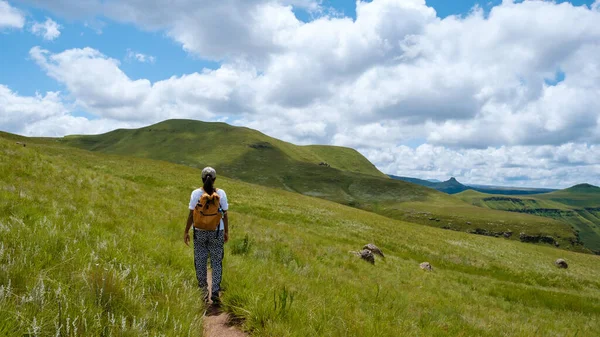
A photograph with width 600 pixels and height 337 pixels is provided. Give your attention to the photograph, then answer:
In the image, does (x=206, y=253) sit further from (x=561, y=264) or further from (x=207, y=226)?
(x=561, y=264)

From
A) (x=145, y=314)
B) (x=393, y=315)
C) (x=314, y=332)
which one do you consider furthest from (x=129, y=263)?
(x=393, y=315)

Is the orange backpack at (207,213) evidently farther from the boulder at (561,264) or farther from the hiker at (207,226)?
the boulder at (561,264)

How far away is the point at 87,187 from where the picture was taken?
16250mm

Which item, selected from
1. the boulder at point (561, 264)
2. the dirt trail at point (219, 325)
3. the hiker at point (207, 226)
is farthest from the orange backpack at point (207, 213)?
the boulder at point (561, 264)

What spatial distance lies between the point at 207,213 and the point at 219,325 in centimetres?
234

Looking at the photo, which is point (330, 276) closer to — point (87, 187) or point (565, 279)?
point (87, 187)

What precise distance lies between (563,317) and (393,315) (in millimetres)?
14230

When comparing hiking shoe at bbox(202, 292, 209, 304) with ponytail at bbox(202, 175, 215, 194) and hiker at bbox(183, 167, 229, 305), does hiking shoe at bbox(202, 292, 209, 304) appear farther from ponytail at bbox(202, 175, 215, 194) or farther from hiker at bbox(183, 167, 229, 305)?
ponytail at bbox(202, 175, 215, 194)

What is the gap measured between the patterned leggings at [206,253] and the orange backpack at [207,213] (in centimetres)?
→ 19

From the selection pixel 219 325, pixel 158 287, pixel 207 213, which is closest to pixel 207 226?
pixel 207 213

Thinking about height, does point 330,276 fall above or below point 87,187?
below

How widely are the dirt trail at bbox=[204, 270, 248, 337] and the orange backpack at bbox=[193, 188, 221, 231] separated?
67.7 inches

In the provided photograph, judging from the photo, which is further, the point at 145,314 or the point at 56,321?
the point at 145,314

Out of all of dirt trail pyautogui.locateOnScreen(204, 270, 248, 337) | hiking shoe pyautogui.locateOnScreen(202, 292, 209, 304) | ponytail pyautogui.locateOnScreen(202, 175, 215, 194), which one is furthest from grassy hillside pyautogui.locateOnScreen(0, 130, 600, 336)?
ponytail pyautogui.locateOnScreen(202, 175, 215, 194)
